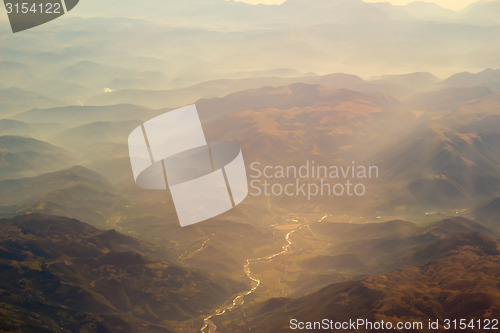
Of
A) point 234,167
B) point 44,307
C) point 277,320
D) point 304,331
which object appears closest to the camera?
point 234,167

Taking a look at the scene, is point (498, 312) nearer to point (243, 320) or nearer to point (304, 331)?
point (304, 331)

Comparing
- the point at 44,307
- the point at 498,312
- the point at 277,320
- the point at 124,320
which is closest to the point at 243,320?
the point at 277,320

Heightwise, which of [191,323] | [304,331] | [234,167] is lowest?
[191,323]

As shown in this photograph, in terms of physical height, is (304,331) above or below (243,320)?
above

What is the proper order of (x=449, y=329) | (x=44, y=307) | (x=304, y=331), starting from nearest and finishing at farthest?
1. (x=449, y=329)
2. (x=304, y=331)
3. (x=44, y=307)

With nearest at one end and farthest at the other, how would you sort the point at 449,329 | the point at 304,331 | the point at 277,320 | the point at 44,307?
1. the point at 449,329
2. the point at 304,331
3. the point at 277,320
4. the point at 44,307

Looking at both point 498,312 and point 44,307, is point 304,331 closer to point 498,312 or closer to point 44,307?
point 498,312

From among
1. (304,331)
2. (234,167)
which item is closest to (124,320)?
(304,331)

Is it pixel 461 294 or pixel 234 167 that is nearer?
pixel 234 167

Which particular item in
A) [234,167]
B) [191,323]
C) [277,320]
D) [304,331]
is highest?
[234,167]
